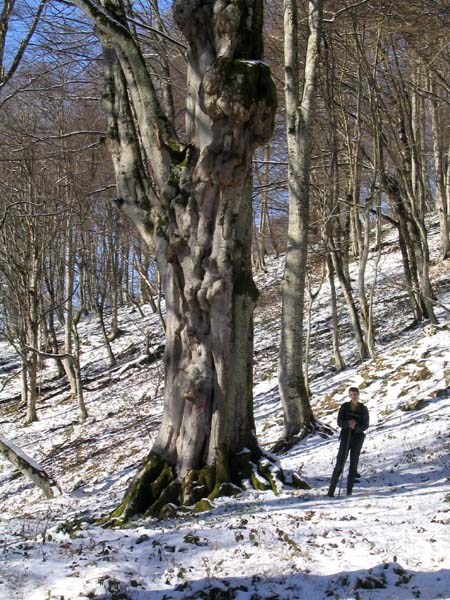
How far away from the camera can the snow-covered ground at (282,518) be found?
394 centimetres

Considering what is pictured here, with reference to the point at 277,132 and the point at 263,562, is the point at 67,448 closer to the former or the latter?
the point at 277,132

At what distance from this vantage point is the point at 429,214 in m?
28.3

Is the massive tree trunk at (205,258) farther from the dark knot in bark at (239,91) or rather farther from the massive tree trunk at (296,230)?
the massive tree trunk at (296,230)

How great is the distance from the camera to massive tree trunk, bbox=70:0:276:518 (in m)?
5.76

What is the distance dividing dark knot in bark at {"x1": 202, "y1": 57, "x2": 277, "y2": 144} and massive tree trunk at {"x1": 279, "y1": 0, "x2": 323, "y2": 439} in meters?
3.42

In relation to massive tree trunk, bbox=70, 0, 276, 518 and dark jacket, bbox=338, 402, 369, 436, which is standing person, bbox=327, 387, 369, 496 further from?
massive tree trunk, bbox=70, 0, 276, 518

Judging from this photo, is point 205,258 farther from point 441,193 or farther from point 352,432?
point 441,193

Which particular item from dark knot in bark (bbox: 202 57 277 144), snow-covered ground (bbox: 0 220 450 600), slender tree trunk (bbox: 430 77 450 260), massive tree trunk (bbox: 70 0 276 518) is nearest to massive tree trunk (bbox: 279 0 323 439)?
snow-covered ground (bbox: 0 220 450 600)

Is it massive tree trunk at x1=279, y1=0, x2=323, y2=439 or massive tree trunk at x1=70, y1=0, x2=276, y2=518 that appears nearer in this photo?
massive tree trunk at x1=70, y1=0, x2=276, y2=518

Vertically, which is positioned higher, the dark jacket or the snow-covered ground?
the dark jacket

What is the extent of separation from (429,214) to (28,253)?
20.0m

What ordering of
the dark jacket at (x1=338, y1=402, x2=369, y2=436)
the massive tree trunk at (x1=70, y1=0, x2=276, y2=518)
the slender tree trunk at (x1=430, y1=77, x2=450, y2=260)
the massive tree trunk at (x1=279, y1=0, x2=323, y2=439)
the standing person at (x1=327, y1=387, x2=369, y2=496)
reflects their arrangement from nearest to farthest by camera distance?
the massive tree trunk at (x1=70, y1=0, x2=276, y2=518)
the standing person at (x1=327, y1=387, x2=369, y2=496)
the dark jacket at (x1=338, y1=402, x2=369, y2=436)
the massive tree trunk at (x1=279, y1=0, x2=323, y2=439)
the slender tree trunk at (x1=430, y1=77, x2=450, y2=260)

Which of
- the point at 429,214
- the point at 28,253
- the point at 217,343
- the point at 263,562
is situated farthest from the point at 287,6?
the point at 429,214

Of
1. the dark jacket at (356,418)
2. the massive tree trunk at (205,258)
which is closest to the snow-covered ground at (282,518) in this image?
the massive tree trunk at (205,258)
